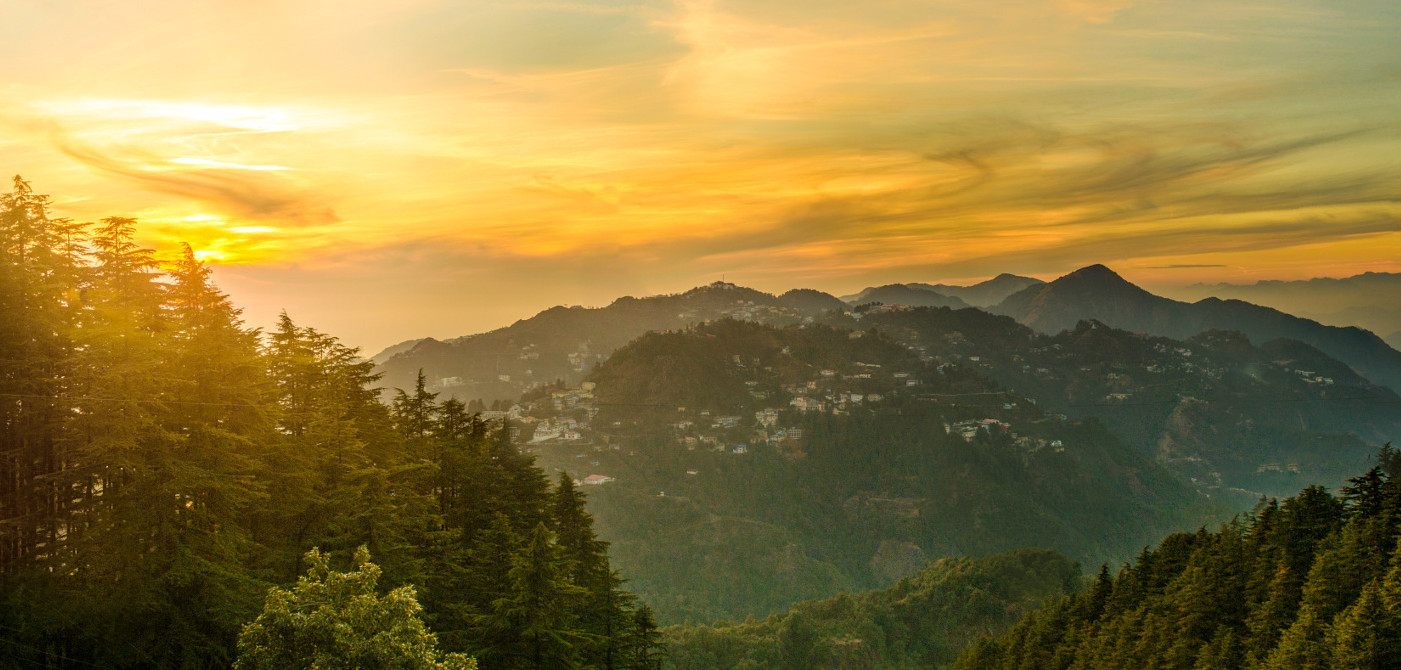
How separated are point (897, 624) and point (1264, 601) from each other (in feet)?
146

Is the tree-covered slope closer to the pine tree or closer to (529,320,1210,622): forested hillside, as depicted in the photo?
(529,320,1210,622): forested hillside

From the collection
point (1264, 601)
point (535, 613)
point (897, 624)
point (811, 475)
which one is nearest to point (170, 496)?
point (535, 613)

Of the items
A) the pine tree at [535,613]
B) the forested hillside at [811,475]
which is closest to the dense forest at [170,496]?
the pine tree at [535,613]

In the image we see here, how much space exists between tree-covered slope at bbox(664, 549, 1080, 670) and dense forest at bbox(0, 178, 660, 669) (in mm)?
41911

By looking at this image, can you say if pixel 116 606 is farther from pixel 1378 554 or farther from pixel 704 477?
pixel 704 477

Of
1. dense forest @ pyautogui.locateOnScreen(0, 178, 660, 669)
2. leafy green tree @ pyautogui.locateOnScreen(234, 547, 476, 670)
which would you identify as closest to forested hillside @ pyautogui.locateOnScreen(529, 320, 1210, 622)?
dense forest @ pyautogui.locateOnScreen(0, 178, 660, 669)

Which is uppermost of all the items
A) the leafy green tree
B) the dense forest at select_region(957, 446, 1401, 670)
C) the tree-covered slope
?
the leafy green tree

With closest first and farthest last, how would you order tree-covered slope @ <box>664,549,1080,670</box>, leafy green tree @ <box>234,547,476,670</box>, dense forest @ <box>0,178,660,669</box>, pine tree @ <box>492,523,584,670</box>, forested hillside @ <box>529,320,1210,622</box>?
leafy green tree @ <box>234,547,476,670</box> → dense forest @ <box>0,178,660,669</box> → pine tree @ <box>492,523,584,670</box> → tree-covered slope @ <box>664,549,1080,670</box> → forested hillside @ <box>529,320,1210,622</box>

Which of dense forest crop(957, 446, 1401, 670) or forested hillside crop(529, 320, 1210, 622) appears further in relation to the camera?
forested hillside crop(529, 320, 1210, 622)

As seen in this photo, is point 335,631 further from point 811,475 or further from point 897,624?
point 811,475

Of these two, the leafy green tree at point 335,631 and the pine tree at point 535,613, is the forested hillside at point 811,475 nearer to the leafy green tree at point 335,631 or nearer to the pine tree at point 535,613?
the pine tree at point 535,613

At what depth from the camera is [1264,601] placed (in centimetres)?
2922

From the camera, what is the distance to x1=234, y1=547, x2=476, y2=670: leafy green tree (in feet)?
35.0

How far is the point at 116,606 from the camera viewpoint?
50.3 feet
